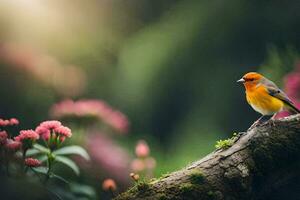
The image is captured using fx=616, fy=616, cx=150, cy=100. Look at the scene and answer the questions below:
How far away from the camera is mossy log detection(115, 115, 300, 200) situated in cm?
153

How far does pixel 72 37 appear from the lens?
3939 mm

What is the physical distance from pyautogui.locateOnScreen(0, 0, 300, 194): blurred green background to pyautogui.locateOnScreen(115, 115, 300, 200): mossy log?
1.92m

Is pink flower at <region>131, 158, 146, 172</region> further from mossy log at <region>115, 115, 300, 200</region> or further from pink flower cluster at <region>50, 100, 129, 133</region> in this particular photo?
mossy log at <region>115, 115, 300, 200</region>

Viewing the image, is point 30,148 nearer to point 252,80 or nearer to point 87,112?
point 87,112

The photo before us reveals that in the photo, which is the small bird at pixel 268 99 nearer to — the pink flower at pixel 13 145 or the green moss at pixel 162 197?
the green moss at pixel 162 197

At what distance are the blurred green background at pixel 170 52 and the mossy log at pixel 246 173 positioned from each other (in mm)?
1925

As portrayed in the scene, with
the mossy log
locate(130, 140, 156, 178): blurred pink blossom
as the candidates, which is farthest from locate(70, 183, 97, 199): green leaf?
the mossy log

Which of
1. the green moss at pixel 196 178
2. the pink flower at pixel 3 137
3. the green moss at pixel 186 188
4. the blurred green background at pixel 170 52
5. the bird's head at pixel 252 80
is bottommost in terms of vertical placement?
the green moss at pixel 186 188

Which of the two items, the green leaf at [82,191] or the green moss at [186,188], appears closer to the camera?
the green moss at [186,188]

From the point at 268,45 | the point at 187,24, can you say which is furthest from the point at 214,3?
the point at 268,45

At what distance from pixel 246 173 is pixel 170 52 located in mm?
2407

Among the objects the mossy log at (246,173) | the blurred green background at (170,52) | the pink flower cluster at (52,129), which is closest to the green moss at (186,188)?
the mossy log at (246,173)

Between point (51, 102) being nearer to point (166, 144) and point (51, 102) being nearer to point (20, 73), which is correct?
point (20, 73)

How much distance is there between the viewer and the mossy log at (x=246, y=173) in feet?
5.01
